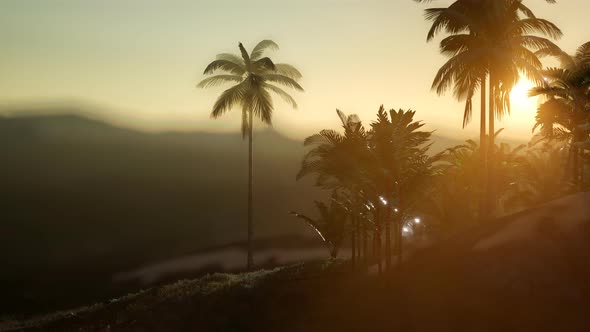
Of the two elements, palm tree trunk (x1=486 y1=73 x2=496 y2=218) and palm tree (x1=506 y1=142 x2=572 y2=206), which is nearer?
palm tree trunk (x1=486 y1=73 x2=496 y2=218)

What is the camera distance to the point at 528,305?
1684 centimetres

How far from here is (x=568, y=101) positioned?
34.6 metres

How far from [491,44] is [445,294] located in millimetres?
13869

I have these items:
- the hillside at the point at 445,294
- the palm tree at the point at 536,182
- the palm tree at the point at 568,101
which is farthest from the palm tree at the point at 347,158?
the palm tree at the point at 536,182

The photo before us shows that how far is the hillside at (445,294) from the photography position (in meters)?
17.0

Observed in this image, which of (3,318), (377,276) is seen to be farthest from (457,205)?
(3,318)

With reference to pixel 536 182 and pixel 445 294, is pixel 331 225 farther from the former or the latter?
pixel 536 182

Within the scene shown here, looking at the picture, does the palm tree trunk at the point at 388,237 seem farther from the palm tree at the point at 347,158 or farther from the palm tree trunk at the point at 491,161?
the palm tree trunk at the point at 491,161

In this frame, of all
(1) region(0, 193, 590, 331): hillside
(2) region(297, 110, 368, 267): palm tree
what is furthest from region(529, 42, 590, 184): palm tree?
(2) region(297, 110, 368, 267): palm tree

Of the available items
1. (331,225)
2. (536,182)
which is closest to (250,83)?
(331,225)

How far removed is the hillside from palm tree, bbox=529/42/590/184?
43.1 feet

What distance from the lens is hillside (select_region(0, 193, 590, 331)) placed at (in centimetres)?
1703

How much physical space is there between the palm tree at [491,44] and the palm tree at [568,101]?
6.08 m

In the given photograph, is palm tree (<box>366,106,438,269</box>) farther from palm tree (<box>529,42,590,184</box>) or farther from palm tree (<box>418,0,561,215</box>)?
palm tree (<box>529,42,590,184</box>)
